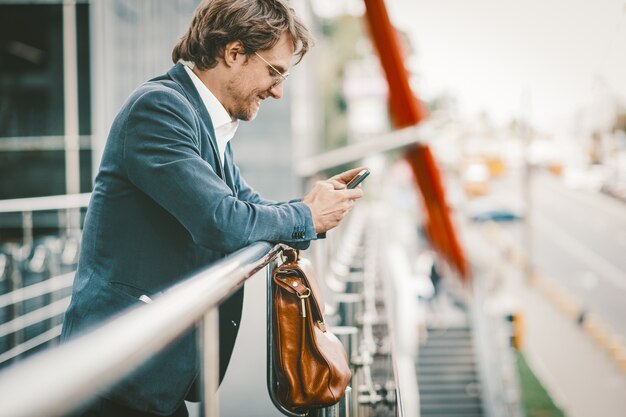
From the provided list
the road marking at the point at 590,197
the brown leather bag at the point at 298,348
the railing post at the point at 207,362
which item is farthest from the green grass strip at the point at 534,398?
the road marking at the point at 590,197

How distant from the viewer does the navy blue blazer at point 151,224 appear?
1491mm

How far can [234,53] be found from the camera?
1.77m

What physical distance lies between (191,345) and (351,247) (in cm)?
407

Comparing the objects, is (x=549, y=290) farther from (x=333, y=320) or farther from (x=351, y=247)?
(x=333, y=320)

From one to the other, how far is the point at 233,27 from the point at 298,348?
81 centimetres

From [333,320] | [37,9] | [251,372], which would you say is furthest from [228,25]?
[37,9]

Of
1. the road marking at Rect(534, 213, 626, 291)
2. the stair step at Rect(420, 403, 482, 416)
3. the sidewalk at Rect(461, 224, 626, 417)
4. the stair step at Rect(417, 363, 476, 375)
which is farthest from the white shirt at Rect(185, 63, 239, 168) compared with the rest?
the road marking at Rect(534, 213, 626, 291)

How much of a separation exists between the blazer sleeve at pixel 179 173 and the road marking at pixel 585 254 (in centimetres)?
3395

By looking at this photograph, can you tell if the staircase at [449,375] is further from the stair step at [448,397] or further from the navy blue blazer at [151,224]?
the navy blue blazer at [151,224]

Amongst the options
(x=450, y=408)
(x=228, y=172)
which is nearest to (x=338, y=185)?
(x=228, y=172)

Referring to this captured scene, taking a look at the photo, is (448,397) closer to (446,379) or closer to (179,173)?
(446,379)

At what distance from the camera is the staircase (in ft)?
72.2

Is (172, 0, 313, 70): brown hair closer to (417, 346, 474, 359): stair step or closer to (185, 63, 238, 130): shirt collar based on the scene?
(185, 63, 238, 130): shirt collar

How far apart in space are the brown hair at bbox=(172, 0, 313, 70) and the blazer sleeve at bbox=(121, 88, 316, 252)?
211mm
